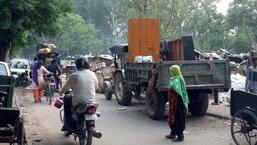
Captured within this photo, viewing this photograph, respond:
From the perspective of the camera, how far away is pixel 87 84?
877 cm

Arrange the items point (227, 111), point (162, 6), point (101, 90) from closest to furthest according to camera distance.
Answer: point (227, 111) < point (101, 90) < point (162, 6)

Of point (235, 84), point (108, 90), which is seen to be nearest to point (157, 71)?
point (235, 84)

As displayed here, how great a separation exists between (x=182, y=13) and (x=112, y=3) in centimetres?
1337

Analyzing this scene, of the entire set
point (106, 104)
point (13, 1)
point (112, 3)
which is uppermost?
point (112, 3)

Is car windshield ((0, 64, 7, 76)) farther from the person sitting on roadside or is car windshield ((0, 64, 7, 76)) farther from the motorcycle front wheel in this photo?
the person sitting on roadside

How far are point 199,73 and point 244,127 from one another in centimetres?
374

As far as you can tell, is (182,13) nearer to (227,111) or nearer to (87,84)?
(227,111)

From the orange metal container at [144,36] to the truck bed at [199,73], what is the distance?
2231 mm

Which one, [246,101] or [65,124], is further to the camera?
[65,124]

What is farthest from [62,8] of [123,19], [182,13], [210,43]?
[123,19]

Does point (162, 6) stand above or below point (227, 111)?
above

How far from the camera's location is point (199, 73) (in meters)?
12.4

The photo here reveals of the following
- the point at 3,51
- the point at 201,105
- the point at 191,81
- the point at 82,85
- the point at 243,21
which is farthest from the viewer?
the point at 243,21

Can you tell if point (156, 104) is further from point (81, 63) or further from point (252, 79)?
point (81, 63)
